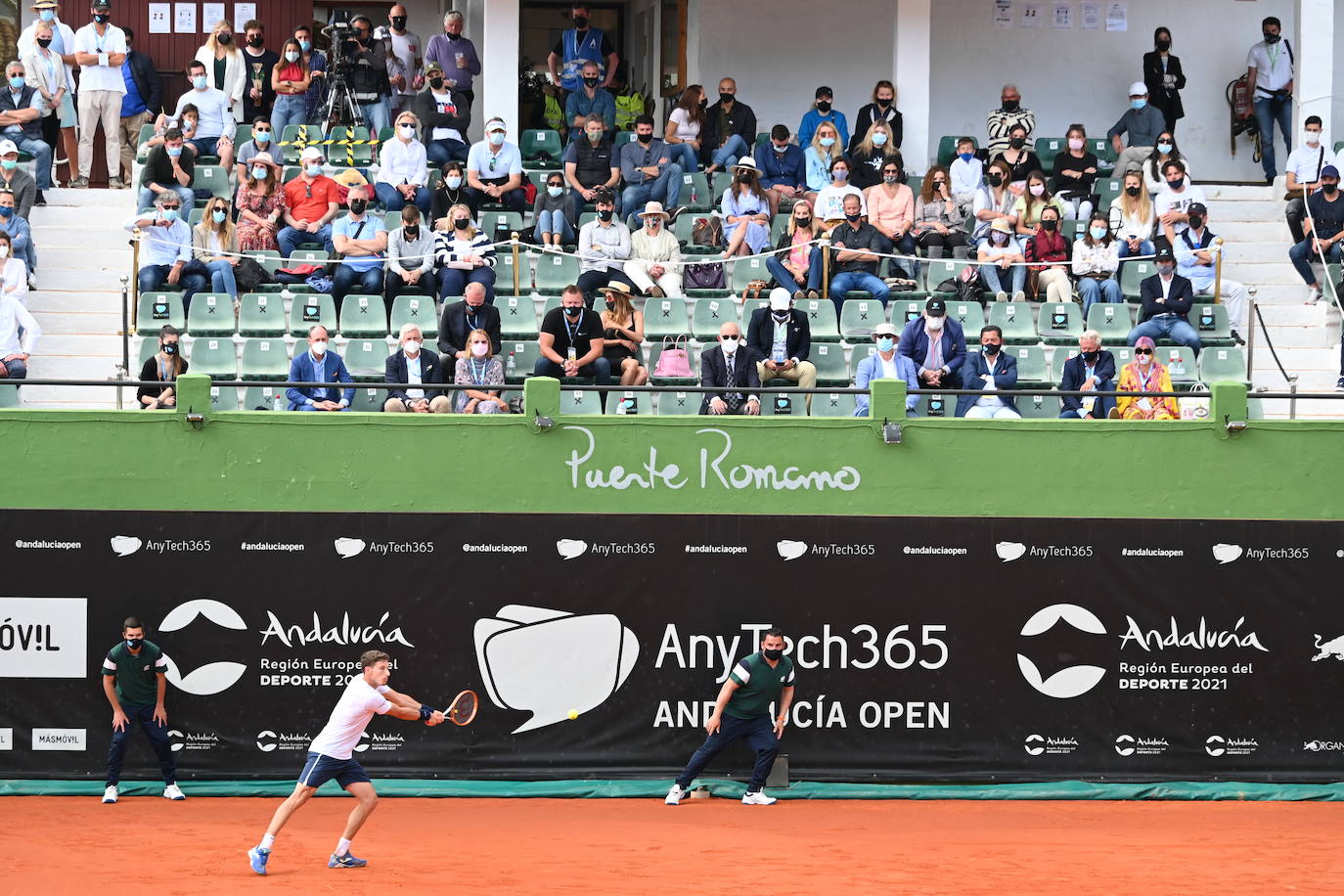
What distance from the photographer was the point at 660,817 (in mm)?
15914

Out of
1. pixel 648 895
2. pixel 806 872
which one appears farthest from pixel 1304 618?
pixel 648 895

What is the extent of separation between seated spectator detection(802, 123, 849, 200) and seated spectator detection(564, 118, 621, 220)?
253 centimetres

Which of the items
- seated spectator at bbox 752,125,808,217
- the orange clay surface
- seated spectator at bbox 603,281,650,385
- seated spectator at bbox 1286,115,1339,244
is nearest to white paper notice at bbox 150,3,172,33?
seated spectator at bbox 752,125,808,217

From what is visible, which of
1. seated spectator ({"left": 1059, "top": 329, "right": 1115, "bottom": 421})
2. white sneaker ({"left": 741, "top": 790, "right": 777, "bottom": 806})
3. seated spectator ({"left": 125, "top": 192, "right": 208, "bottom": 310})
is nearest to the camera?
white sneaker ({"left": 741, "top": 790, "right": 777, "bottom": 806})

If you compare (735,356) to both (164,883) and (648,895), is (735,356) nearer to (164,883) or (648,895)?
(648,895)

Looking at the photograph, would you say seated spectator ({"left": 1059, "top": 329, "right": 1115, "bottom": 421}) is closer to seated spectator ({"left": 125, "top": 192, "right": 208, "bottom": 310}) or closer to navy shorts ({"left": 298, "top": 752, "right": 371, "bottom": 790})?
navy shorts ({"left": 298, "top": 752, "right": 371, "bottom": 790})

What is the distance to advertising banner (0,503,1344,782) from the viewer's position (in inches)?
A: 652

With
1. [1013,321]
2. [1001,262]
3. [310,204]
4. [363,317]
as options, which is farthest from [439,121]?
[1013,321]

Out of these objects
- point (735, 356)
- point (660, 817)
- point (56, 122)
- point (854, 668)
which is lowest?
point (660, 817)

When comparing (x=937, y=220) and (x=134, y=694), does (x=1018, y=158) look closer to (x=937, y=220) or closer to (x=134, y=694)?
(x=937, y=220)

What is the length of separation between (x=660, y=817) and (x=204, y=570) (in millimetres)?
4717

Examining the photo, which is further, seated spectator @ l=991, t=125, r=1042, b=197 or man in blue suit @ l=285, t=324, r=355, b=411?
seated spectator @ l=991, t=125, r=1042, b=197

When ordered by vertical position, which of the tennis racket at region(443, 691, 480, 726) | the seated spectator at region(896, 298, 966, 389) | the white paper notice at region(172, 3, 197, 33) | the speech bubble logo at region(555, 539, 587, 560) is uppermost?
the white paper notice at region(172, 3, 197, 33)

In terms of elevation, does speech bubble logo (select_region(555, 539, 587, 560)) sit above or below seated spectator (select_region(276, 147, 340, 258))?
below
